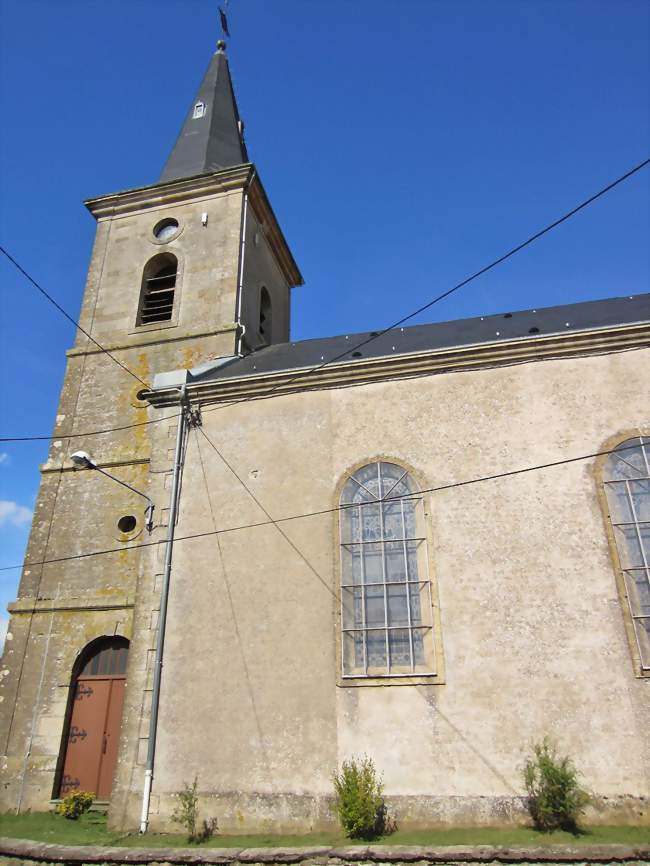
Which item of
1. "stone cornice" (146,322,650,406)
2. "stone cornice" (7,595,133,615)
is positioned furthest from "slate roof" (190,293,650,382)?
"stone cornice" (7,595,133,615)

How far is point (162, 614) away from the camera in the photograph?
8.84m

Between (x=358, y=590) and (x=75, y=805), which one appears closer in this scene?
(x=358, y=590)

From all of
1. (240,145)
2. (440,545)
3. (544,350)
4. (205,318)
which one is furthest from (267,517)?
(240,145)

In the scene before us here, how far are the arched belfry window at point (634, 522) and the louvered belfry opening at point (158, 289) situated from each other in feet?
32.0

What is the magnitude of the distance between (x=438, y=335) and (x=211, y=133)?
10218 mm

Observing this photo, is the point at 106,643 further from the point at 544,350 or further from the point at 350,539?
the point at 544,350

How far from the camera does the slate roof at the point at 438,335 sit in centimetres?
1051

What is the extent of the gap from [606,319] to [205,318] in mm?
7865

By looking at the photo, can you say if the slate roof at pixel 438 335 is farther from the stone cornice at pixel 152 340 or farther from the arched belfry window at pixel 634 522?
the arched belfry window at pixel 634 522

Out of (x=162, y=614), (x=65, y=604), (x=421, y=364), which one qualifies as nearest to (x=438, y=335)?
(x=421, y=364)

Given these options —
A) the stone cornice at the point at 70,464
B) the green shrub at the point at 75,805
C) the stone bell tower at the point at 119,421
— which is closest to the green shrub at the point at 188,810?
the stone bell tower at the point at 119,421

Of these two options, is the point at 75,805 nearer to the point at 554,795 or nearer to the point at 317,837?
the point at 317,837

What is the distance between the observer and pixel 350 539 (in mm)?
8750

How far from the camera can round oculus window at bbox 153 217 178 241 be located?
15.4 metres
